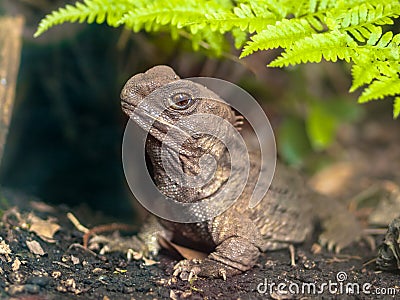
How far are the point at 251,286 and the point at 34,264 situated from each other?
4.51 ft

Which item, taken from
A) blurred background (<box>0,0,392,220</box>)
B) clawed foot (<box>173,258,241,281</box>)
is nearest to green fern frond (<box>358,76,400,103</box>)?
clawed foot (<box>173,258,241,281</box>)

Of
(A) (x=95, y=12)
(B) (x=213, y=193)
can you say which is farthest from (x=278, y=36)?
(A) (x=95, y=12)

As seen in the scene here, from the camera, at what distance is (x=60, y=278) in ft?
9.68

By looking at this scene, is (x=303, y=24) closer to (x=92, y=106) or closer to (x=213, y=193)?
(x=213, y=193)

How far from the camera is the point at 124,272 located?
3.25m

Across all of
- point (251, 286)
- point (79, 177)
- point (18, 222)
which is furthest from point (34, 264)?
point (79, 177)

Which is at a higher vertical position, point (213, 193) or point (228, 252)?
point (213, 193)

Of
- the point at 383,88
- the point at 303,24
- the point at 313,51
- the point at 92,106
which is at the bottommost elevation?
the point at 92,106

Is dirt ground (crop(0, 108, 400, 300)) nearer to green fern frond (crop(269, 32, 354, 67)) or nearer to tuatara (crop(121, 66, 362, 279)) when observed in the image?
tuatara (crop(121, 66, 362, 279))

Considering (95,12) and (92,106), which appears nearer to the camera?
(95,12)

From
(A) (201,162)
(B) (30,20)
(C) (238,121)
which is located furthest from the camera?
(B) (30,20)

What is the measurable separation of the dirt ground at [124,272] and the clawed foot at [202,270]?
51mm

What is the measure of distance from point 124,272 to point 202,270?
0.52 metres

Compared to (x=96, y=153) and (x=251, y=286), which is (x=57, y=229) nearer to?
(x=251, y=286)
